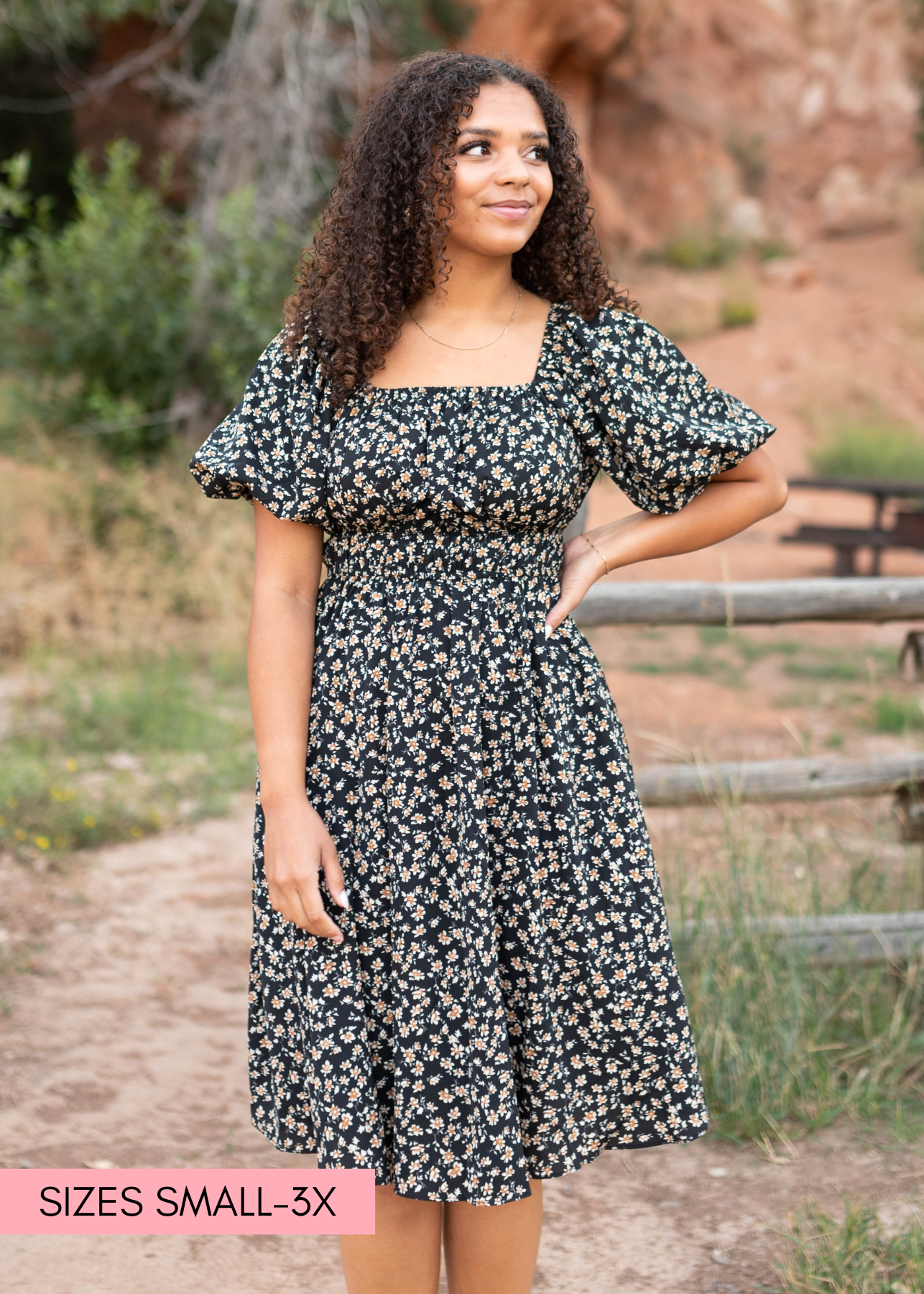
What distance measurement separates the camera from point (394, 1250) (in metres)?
1.73

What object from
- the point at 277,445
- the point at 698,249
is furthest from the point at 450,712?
the point at 698,249

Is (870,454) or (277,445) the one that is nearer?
(277,445)

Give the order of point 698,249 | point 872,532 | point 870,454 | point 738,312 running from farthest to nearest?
point 698,249 < point 738,312 < point 870,454 < point 872,532

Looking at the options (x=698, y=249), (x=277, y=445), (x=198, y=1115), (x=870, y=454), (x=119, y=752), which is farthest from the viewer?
(x=698, y=249)

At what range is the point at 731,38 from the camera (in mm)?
19484

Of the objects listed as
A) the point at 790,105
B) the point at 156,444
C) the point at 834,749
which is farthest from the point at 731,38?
the point at 834,749

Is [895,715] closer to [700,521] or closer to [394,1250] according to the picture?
[700,521]

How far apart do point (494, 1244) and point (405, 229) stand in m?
1.41

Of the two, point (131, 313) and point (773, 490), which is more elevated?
point (131, 313)

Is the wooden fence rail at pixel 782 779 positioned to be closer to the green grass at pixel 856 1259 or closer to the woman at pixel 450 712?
the green grass at pixel 856 1259

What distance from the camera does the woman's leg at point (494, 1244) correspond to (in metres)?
1.78

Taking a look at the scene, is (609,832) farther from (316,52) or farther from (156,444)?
(316,52)

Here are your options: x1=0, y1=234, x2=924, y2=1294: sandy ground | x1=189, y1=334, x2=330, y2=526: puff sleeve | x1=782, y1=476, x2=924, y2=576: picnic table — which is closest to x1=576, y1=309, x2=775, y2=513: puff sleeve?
x1=189, y1=334, x2=330, y2=526: puff sleeve

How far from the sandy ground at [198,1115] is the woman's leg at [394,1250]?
2.33 feet
